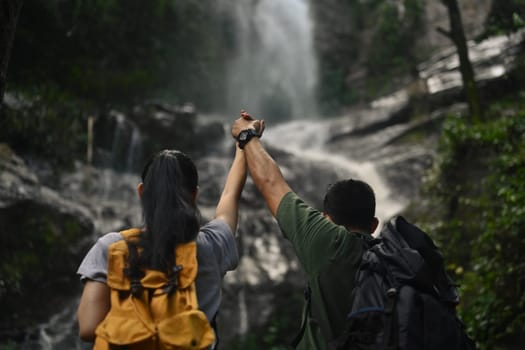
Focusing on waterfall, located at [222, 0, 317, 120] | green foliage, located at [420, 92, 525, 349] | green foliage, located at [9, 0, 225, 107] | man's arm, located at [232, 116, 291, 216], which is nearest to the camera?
man's arm, located at [232, 116, 291, 216]

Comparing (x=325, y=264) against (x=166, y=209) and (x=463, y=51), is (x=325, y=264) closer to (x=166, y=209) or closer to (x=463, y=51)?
(x=166, y=209)

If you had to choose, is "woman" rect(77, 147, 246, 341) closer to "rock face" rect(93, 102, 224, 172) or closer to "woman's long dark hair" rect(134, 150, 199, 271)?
"woman's long dark hair" rect(134, 150, 199, 271)

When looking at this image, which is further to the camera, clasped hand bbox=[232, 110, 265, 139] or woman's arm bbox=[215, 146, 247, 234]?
clasped hand bbox=[232, 110, 265, 139]

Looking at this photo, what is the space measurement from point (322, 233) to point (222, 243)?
44 cm

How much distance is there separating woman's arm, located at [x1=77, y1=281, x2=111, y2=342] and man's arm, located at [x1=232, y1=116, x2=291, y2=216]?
0.91 metres

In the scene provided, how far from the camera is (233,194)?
2590 mm

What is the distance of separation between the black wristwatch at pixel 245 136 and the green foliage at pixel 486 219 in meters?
3.95

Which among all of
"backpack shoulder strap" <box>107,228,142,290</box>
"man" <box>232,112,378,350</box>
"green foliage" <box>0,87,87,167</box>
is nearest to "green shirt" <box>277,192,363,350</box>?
"man" <box>232,112,378,350</box>

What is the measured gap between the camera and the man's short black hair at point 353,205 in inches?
100

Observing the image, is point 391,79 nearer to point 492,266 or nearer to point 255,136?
point 492,266

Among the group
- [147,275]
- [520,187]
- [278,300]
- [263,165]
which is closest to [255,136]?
[263,165]

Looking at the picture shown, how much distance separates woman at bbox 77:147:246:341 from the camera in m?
1.96

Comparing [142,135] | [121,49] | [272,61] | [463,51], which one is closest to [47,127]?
[142,135]

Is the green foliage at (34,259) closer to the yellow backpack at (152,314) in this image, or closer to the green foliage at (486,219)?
the green foliage at (486,219)
